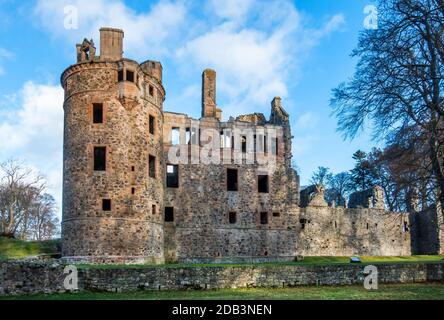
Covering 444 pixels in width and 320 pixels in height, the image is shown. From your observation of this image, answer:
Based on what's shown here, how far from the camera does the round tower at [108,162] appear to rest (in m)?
22.7

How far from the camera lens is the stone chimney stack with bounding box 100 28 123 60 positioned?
24.4m

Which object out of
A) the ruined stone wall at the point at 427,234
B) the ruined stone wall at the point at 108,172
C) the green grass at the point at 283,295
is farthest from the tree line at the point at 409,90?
the ruined stone wall at the point at 427,234

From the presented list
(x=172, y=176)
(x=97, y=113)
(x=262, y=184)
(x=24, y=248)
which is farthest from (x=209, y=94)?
(x=24, y=248)

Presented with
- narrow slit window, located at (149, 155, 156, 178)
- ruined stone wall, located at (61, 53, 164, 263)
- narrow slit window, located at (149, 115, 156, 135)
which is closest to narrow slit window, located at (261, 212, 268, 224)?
ruined stone wall, located at (61, 53, 164, 263)

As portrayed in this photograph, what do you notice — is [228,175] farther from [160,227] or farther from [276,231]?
[160,227]

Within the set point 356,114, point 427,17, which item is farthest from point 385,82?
point 427,17

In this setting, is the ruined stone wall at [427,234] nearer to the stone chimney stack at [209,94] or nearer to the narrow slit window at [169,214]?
the stone chimney stack at [209,94]

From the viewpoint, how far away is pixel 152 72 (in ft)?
88.9

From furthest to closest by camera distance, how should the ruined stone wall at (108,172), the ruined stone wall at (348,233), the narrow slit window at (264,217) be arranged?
the ruined stone wall at (348,233) → the narrow slit window at (264,217) → the ruined stone wall at (108,172)

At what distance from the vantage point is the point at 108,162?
23.4 m

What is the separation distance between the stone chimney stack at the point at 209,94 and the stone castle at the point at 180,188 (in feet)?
0.24

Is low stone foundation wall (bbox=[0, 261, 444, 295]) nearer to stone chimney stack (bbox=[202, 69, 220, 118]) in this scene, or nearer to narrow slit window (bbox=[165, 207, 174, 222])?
narrow slit window (bbox=[165, 207, 174, 222])

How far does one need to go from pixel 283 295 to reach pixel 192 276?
3.73 m

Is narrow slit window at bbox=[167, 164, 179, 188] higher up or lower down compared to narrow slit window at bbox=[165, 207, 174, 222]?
higher up
